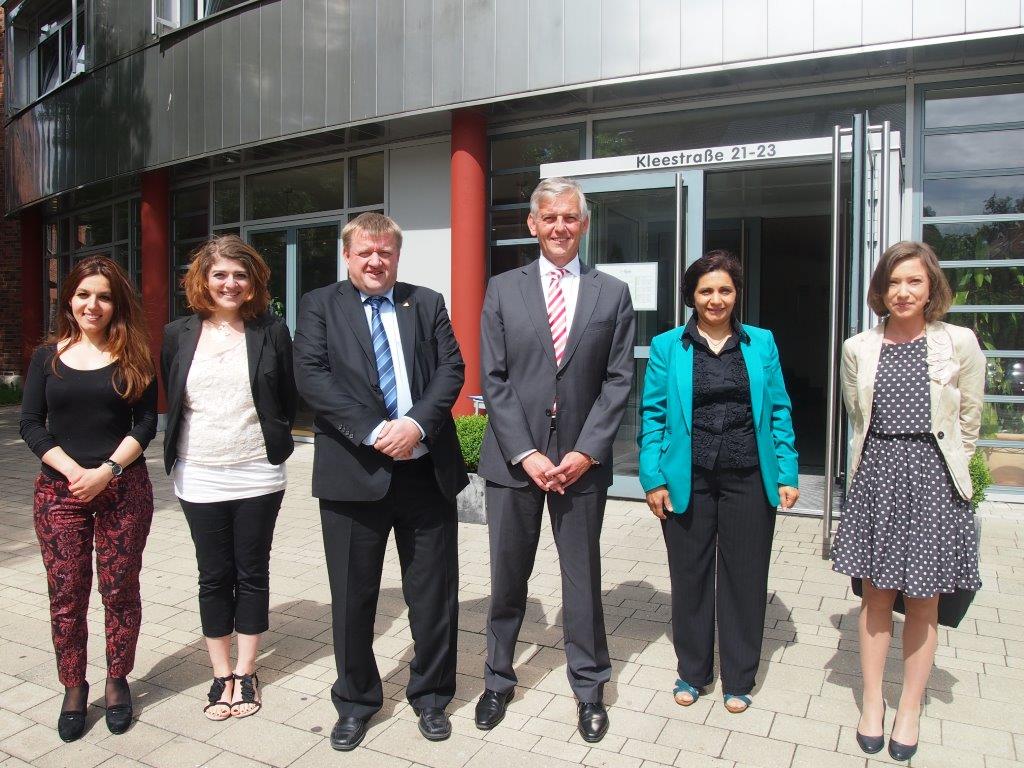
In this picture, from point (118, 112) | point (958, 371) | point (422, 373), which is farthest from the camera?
point (118, 112)

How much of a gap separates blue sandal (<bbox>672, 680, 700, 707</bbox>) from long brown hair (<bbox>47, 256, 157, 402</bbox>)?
2.47 metres

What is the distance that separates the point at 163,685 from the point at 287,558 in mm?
2034

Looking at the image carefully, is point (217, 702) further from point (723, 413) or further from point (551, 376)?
point (723, 413)

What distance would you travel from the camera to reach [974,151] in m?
6.88

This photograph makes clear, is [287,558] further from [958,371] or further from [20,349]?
[20,349]

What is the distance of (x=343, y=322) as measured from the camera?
3.21m

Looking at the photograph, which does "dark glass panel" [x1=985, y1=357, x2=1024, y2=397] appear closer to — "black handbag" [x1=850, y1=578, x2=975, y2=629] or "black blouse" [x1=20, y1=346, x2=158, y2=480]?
"black handbag" [x1=850, y1=578, x2=975, y2=629]

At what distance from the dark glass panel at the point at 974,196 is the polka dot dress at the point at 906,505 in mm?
4545

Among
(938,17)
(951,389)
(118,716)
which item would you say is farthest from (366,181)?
(951,389)

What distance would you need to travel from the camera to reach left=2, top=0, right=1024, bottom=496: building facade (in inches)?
254

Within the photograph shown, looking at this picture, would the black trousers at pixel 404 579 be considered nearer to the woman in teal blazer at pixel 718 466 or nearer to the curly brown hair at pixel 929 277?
the woman in teal blazer at pixel 718 466

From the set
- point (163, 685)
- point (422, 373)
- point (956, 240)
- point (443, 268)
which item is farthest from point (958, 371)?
point (443, 268)

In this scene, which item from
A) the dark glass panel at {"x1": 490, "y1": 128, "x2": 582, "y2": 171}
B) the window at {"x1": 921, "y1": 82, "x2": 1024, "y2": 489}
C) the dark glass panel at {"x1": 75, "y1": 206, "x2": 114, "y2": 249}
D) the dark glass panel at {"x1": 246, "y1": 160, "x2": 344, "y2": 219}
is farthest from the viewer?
the dark glass panel at {"x1": 75, "y1": 206, "x2": 114, "y2": 249}

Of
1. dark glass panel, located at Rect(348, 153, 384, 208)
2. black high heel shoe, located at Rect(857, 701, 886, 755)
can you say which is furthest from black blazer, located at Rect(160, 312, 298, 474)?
dark glass panel, located at Rect(348, 153, 384, 208)
